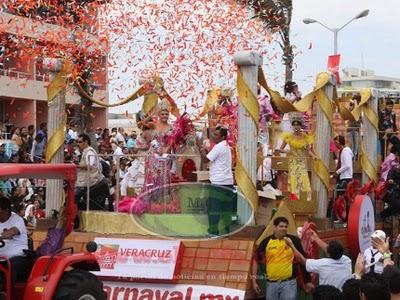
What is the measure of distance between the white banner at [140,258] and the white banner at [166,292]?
0.13 meters

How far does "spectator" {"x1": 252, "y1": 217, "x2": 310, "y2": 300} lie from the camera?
1095cm

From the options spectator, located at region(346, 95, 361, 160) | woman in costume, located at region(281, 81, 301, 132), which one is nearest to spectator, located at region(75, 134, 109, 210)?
woman in costume, located at region(281, 81, 301, 132)

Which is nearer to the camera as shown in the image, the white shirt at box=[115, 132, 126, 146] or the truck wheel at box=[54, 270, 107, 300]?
the truck wheel at box=[54, 270, 107, 300]

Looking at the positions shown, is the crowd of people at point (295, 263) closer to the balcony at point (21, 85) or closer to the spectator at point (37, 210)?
the spectator at point (37, 210)

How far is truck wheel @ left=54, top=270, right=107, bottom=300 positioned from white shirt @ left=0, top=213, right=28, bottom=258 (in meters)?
0.56

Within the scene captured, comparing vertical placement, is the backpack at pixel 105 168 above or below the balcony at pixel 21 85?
below

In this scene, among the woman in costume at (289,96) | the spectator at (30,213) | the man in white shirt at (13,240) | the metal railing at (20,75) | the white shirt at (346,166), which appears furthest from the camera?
the metal railing at (20,75)

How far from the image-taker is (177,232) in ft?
39.5

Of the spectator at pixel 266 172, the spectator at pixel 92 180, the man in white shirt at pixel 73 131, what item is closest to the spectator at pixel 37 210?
the spectator at pixel 92 180

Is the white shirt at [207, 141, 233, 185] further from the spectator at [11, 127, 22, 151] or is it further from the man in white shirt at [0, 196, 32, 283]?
the spectator at [11, 127, 22, 151]

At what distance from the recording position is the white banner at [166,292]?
435 inches

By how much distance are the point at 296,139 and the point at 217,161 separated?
225 centimetres

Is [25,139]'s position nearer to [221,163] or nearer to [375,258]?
[221,163]

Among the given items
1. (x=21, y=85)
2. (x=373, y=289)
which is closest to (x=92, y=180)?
(x=373, y=289)
